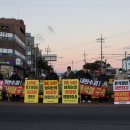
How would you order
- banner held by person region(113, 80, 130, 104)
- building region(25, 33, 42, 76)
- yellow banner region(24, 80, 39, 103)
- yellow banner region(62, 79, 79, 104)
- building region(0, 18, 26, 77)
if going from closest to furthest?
banner held by person region(113, 80, 130, 104), yellow banner region(62, 79, 79, 104), yellow banner region(24, 80, 39, 103), building region(0, 18, 26, 77), building region(25, 33, 42, 76)

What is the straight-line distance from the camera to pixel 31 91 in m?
26.3

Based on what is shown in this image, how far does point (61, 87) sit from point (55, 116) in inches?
371

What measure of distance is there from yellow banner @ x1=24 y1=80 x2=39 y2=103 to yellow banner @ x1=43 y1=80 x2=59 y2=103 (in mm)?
501

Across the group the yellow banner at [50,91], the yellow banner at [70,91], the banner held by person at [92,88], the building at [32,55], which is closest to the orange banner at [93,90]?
the banner held by person at [92,88]

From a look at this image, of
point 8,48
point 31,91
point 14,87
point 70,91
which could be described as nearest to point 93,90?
point 70,91

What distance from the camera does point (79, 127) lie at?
523 inches

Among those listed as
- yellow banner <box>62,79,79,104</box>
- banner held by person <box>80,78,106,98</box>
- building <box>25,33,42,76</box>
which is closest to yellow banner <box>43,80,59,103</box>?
yellow banner <box>62,79,79,104</box>

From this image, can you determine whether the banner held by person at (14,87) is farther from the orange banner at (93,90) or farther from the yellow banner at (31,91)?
the orange banner at (93,90)

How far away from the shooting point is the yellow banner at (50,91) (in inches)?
1016

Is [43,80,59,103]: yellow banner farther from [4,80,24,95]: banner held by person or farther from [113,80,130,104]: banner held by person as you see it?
[113,80,130,104]: banner held by person

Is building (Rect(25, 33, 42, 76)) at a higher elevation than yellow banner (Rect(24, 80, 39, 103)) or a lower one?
higher

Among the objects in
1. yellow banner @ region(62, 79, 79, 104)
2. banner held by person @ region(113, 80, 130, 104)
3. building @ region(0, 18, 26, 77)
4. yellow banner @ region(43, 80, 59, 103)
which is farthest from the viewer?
building @ region(0, 18, 26, 77)

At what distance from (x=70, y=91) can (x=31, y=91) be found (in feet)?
7.30

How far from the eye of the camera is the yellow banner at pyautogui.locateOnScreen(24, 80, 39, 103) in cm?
2614
